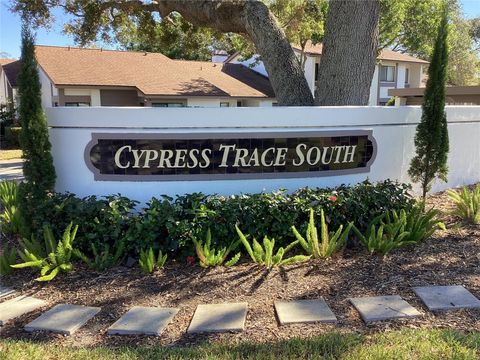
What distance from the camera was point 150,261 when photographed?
15.8ft

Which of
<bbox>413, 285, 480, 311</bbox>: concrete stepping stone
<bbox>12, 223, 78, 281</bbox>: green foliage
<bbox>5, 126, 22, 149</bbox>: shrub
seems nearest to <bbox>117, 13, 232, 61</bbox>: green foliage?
<bbox>12, 223, 78, 281</bbox>: green foliage

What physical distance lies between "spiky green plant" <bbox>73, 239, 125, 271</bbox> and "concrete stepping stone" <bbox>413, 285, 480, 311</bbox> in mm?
3117

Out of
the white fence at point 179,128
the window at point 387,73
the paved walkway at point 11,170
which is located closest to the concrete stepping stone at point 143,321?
the white fence at point 179,128

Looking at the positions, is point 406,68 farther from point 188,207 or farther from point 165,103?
point 188,207

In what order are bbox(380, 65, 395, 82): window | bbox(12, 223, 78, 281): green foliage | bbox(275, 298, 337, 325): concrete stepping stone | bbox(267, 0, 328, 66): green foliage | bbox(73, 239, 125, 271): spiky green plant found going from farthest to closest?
bbox(380, 65, 395, 82): window < bbox(267, 0, 328, 66): green foliage < bbox(73, 239, 125, 271): spiky green plant < bbox(12, 223, 78, 281): green foliage < bbox(275, 298, 337, 325): concrete stepping stone

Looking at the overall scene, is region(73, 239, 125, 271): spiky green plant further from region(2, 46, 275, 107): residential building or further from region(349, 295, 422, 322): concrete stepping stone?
region(2, 46, 275, 107): residential building

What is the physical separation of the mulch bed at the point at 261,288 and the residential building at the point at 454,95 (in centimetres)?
1410

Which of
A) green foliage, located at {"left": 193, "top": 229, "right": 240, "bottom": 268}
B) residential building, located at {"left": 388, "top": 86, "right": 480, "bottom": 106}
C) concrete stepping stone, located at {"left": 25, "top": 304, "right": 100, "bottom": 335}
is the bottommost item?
concrete stepping stone, located at {"left": 25, "top": 304, "right": 100, "bottom": 335}

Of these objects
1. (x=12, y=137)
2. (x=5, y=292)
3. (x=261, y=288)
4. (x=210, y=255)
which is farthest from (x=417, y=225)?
(x=12, y=137)

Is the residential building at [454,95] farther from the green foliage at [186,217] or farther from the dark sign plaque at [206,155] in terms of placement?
the green foliage at [186,217]

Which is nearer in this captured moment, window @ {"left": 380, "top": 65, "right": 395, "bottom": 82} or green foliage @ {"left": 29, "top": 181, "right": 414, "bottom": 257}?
green foliage @ {"left": 29, "top": 181, "right": 414, "bottom": 257}

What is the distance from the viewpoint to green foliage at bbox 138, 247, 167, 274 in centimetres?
483

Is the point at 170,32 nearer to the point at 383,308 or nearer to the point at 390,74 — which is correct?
the point at 383,308

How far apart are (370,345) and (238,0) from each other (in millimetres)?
7223
